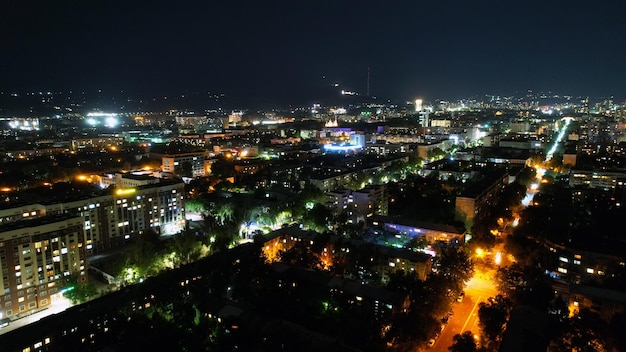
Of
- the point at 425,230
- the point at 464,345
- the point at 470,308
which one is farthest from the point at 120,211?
the point at 464,345

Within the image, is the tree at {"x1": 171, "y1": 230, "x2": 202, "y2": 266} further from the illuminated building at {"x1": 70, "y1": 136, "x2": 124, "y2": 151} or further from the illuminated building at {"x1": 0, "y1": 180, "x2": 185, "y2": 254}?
the illuminated building at {"x1": 70, "y1": 136, "x2": 124, "y2": 151}

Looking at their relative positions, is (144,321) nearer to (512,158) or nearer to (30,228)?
(30,228)

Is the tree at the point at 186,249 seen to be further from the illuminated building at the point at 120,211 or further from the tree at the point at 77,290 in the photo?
the illuminated building at the point at 120,211

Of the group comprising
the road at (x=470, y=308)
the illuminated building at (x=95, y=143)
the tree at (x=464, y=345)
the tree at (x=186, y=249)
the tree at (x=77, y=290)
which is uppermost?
the illuminated building at (x=95, y=143)

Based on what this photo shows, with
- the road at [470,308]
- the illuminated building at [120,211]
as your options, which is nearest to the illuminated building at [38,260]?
the illuminated building at [120,211]

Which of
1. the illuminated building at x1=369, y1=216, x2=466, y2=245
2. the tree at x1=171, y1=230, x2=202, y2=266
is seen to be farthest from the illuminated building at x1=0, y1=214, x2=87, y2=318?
the illuminated building at x1=369, y1=216, x2=466, y2=245

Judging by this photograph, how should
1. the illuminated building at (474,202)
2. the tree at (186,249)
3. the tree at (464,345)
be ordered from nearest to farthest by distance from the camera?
1. the tree at (464,345)
2. the tree at (186,249)
3. the illuminated building at (474,202)

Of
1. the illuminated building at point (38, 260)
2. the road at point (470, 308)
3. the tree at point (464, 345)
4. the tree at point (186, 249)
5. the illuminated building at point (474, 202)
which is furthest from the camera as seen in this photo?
the illuminated building at point (474, 202)
